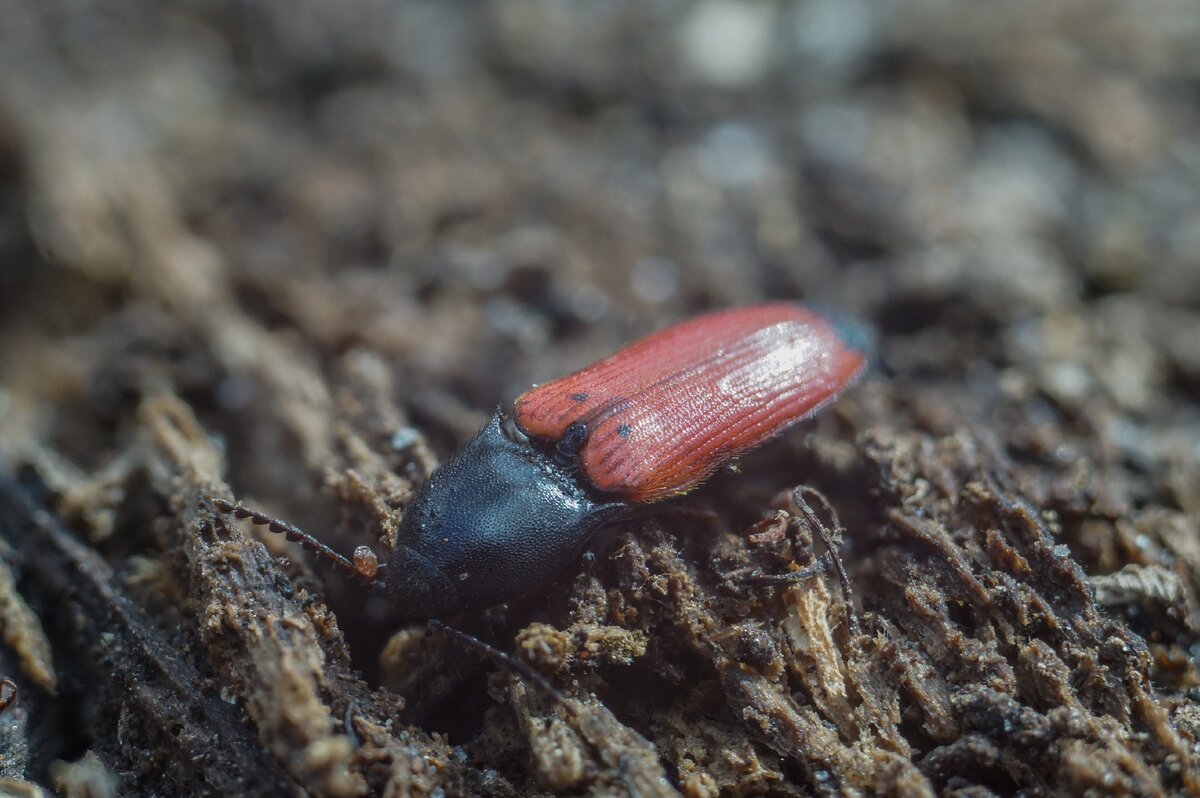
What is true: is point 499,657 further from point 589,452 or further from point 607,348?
point 607,348

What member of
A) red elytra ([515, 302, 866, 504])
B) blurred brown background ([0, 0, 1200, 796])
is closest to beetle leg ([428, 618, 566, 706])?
blurred brown background ([0, 0, 1200, 796])

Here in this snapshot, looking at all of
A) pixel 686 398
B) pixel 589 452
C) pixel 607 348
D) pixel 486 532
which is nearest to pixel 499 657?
pixel 486 532

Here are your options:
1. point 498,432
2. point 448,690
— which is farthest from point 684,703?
point 498,432

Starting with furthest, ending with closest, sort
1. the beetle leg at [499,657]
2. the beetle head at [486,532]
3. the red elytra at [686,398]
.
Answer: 1. the red elytra at [686,398]
2. the beetle head at [486,532]
3. the beetle leg at [499,657]

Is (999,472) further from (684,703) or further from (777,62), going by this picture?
(777,62)

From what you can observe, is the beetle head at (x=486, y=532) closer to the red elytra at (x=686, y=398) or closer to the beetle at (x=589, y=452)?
the beetle at (x=589, y=452)

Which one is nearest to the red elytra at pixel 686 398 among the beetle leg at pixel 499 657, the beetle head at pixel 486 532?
the beetle head at pixel 486 532
